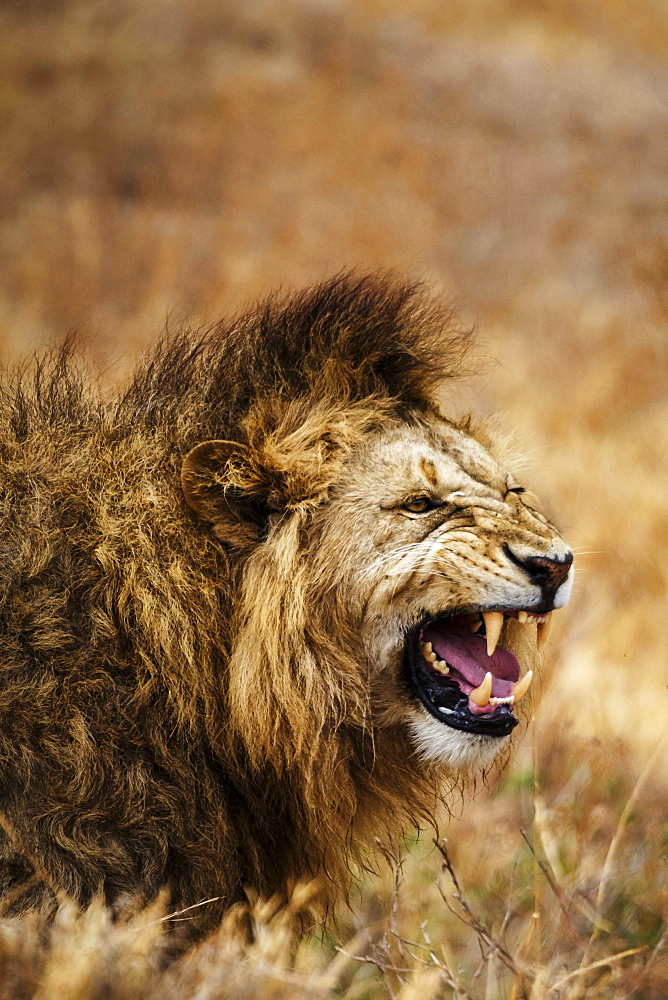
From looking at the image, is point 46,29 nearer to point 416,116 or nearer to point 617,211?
point 416,116

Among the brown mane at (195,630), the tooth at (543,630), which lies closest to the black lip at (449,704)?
the brown mane at (195,630)

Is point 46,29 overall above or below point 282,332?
below

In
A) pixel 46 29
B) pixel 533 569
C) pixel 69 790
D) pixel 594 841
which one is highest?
pixel 533 569

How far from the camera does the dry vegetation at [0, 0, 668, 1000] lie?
7137 mm

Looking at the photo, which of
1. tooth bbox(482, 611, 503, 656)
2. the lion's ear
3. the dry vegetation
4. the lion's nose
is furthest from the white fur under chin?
the dry vegetation

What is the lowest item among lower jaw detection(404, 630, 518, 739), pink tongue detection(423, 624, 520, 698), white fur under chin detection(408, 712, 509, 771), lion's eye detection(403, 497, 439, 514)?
white fur under chin detection(408, 712, 509, 771)

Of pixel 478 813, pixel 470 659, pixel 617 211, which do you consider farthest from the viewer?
pixel 617 211

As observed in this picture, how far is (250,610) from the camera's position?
291cm

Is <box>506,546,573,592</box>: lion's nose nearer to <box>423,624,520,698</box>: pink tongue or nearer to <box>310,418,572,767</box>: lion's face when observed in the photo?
<box>310,418,572,767</box>: lion's face

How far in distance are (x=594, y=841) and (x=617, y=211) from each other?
11.5 m

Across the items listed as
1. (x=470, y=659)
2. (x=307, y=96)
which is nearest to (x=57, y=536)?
(x=470, y=659)

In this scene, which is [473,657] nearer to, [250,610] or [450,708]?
[450,708]

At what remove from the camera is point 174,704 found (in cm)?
281

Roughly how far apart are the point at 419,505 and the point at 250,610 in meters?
0.56
